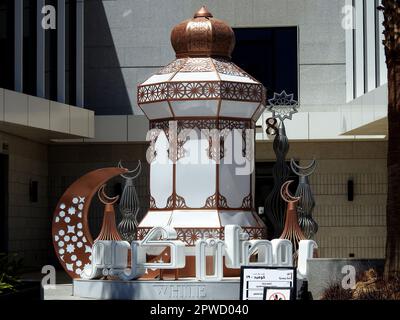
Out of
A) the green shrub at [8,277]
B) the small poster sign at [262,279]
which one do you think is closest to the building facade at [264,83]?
the green shrub at [8,277]

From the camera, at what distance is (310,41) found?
105 ft

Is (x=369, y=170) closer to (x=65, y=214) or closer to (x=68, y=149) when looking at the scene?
(x=68, y=149)

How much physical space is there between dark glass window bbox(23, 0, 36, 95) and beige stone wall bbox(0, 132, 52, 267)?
157 centimetres

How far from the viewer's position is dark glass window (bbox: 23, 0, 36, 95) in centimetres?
2914

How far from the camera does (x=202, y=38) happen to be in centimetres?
2055

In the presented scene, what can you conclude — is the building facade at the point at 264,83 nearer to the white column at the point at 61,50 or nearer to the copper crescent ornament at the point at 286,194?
the white column at the point at 61,50

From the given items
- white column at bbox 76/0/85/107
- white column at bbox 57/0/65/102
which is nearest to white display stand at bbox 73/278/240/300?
white column at bbox 57/0/65/102

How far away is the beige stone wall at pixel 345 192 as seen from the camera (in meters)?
32.1

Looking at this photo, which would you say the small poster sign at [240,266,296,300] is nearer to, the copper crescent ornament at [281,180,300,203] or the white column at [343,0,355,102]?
the copper crescent ornament at [281,180,300,203]

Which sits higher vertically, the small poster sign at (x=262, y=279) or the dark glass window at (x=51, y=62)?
the dark glass window at (x=51, y=62)

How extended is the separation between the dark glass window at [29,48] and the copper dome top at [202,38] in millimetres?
9230

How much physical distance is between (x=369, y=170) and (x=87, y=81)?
9.17 meters

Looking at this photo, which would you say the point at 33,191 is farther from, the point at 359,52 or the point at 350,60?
the point at 359,52

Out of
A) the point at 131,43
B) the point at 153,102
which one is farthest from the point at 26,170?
the point at 153,102
